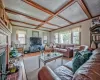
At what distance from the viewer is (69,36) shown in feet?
18.8

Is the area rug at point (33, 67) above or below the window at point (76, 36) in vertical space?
below

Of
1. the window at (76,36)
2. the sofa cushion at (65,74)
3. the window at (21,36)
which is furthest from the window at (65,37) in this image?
the sofa cushion at (65,74)

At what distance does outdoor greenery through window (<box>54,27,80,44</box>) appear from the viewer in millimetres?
5062

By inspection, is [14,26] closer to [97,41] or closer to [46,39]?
[46,39]

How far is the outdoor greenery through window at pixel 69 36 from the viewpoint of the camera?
5062mm

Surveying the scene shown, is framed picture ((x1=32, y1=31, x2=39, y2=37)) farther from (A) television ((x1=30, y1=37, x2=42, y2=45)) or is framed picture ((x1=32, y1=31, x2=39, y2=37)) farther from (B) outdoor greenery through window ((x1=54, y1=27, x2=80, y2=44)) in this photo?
(B) outdoor greenery through window ((x1=54, y1=27, x2=80, y2=44))

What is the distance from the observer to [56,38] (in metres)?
7.17

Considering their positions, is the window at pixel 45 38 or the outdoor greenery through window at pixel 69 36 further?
the window at pixel 45 38

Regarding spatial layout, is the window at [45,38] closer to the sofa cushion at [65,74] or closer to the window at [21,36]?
the window at [21,36]

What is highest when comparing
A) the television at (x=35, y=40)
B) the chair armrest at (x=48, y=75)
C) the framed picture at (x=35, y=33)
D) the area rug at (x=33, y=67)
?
the framed picture at (x=35, y=33)

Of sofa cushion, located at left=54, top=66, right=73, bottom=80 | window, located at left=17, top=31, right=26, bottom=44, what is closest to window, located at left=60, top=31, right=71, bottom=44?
window, located at left=17, top=31, right=26, bottom=44

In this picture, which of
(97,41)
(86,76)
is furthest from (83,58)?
(97,41)

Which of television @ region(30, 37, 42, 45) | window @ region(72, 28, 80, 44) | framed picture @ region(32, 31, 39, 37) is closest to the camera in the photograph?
window @ region(72, 28, 80, 44)

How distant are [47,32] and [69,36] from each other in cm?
302
